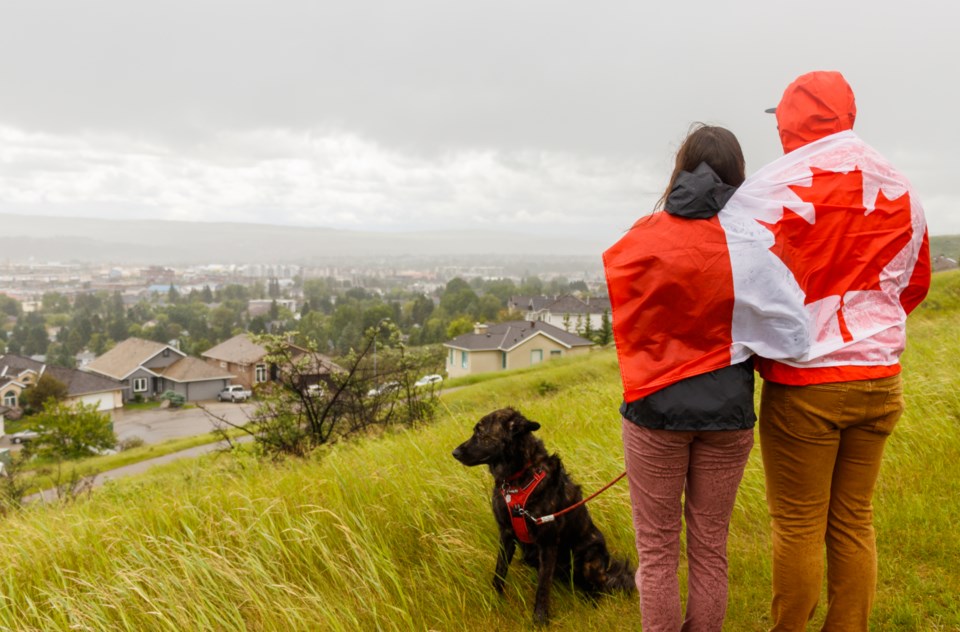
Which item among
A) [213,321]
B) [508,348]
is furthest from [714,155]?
[213,321]

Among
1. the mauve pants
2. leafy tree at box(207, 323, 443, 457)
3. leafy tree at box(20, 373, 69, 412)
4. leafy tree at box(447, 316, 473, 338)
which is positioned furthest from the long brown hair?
leafy tree at box(447, 316, 473, 338)

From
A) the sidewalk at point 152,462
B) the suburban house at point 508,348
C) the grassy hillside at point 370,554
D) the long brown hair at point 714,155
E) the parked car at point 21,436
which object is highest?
the long brown hair at point 714,155

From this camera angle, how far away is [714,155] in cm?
194

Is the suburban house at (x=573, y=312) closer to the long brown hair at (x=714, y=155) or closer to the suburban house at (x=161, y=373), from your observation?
the suburban house at (x=161, y=373)

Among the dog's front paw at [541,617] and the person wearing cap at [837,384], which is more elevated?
the person wearing cap at [837,384]

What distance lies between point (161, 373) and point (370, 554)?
57.6 metres

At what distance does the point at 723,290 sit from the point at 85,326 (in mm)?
112907

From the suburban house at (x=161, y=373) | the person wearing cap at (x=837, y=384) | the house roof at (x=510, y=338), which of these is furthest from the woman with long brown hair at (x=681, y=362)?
the suburban house at (x=161, y=373)

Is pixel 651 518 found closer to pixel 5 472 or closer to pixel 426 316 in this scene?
pixel 5 472

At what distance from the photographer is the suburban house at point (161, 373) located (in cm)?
5116

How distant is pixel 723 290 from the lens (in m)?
1.83

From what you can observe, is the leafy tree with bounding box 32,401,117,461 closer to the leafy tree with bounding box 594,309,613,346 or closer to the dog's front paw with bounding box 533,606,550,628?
the leafy tree with bounding box 594,309,613,346

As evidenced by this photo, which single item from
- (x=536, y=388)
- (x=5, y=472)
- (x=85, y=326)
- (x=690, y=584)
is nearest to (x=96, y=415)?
(x=5, y=472)

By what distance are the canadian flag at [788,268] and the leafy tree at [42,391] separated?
50.1 meters
